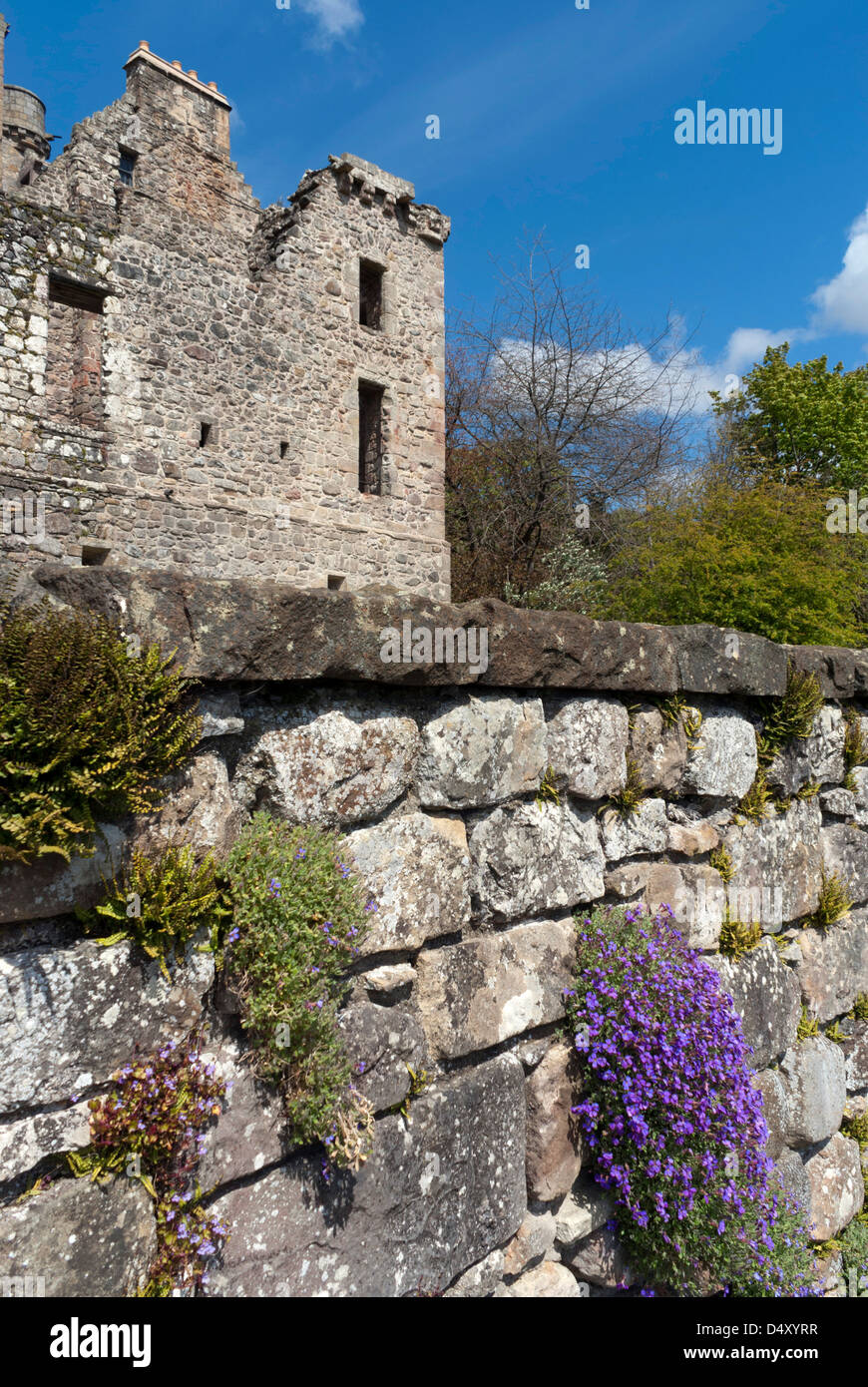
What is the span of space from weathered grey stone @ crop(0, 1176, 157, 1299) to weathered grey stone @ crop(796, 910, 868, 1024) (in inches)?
115

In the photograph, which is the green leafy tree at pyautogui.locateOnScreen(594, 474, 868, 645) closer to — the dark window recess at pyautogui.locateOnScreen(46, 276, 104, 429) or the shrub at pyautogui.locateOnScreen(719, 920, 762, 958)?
the shrub at pyautogui.locateOnScreen(719, 920, 762, 958)

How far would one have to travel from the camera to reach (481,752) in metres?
2.37

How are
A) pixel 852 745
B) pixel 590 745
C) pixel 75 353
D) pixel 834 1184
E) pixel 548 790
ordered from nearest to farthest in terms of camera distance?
1. pixel 548 790
2. pixel 590 745
3. pixel 834 1184
4. pixel 852 745
5. pixel 75 353

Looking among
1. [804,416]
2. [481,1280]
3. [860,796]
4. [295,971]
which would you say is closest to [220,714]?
[295,971]

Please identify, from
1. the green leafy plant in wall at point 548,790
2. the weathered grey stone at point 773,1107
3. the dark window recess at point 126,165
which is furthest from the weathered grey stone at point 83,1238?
the dark window recess at point 126,165

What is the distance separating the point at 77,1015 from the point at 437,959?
981 millimetres

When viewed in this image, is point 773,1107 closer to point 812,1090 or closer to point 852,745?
point 812,1090

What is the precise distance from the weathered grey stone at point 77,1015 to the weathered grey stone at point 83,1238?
17 cm

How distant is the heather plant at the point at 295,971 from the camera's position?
1756mm

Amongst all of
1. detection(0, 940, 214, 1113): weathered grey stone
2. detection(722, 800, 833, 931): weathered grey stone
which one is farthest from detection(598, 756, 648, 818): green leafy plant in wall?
detection(0, 940, 214, 1113): weathered grey stone

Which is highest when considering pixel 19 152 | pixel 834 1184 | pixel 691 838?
pixel 19 152

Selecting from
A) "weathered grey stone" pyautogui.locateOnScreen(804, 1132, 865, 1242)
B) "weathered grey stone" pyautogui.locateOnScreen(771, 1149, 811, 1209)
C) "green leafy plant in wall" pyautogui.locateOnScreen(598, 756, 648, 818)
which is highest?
"green leafy plant in wall" pyautogui.locateOnScreen(598, 756, 648, 818)

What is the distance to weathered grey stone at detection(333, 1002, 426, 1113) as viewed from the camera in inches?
77.2
